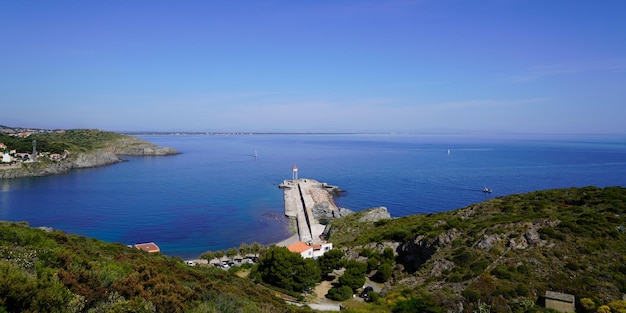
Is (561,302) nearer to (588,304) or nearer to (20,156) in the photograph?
(588,304)

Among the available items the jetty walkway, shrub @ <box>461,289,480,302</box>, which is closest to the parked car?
shrub @ <box>461,289,480,302</box>

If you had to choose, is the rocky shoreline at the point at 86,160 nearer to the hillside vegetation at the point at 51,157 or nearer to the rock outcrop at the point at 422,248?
the hillside vegetation at the point at 51,157

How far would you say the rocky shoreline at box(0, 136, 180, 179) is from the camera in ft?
273

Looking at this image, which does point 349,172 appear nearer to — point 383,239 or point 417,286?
point 383,239

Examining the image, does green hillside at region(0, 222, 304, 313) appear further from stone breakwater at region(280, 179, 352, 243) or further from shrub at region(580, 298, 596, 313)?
stone breakwater at region(280, 179, 352, 243)

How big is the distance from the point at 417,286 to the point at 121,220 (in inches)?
1722

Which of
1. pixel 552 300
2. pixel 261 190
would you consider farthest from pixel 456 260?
pixel 261 190

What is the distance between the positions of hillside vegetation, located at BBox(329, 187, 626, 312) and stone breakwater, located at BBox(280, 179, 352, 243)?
1763 cm

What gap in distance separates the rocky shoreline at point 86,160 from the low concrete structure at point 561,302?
98651 mm

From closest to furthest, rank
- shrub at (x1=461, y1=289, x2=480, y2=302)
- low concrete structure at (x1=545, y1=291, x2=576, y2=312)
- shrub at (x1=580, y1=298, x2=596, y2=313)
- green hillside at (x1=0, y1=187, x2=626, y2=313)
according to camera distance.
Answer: green hillside at (x1=0, y1=187, x2=626, y2=313)
shrub at (x1=580, y1=298, x2=596, y2=313)
low concrete structure at (x1=545, y1=291, x2=576, y2=312)
shrub at (x1=461, y1=289, x2=480, y2=302)

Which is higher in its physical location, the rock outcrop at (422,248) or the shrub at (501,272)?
the shrub at (501,272)

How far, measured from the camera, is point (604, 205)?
988 inches

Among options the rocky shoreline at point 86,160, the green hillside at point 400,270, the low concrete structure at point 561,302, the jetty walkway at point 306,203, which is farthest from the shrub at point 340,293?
the rocky shoreline at point 86,160

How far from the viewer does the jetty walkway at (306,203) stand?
45.8m
